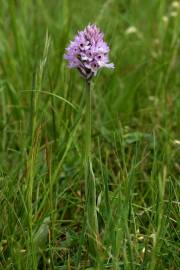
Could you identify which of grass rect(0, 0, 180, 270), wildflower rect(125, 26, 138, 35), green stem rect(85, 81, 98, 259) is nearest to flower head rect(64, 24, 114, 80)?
green stem rect(85, 81, 98, 259)

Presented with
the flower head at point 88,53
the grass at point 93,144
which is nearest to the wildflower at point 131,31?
the grass at point 93,144

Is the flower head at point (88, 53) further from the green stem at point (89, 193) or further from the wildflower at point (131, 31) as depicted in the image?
the wildflower at point (131, 31)

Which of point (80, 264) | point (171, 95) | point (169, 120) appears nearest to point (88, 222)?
point (80, 264)

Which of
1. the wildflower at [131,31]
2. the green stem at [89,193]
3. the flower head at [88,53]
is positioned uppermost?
the wildflower at [131,31]

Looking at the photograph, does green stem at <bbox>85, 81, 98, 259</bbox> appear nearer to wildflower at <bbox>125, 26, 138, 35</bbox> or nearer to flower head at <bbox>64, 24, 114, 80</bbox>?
flower head at <bbox>64, 24, 114, 80</bbox>

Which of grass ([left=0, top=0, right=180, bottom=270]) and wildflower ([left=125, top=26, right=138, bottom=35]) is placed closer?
grass ([left=0, top=0, right=180, bottom=270])
